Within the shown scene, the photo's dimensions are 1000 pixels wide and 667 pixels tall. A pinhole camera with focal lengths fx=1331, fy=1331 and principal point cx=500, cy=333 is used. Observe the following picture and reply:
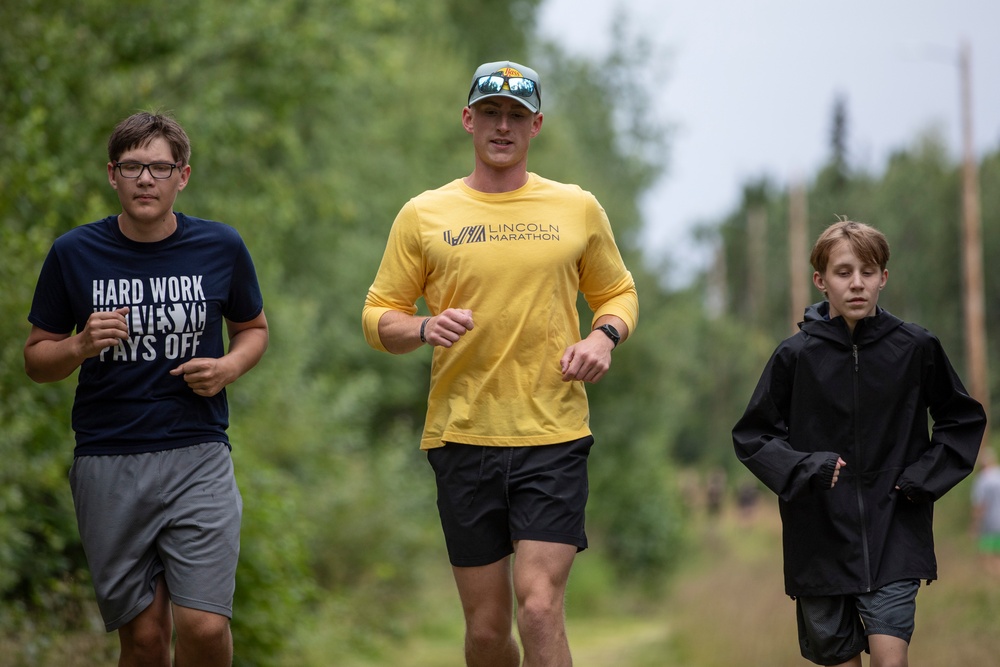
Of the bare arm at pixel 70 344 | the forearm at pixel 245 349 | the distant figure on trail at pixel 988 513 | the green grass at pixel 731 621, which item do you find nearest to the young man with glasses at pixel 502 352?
the forearm at pixel 245 349

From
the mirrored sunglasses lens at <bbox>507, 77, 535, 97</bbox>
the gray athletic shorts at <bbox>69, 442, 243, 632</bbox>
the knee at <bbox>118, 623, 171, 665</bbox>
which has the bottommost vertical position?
the knee at <bbox>118, 623, 171, 665</bbox>

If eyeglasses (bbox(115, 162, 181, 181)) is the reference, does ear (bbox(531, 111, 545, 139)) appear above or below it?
above

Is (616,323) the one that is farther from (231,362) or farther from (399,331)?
(231,362)

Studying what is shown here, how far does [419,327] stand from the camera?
5.20m

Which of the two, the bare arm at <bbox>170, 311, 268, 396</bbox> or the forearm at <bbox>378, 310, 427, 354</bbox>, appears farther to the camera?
the forearm at <bbox>378, 310, 427, 354</bbox>

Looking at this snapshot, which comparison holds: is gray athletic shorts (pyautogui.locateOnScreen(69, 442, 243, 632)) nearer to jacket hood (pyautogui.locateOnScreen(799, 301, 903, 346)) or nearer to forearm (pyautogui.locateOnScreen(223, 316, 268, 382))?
forearm (pyautogui.locateOnScreen(223, 316, 268, 382))

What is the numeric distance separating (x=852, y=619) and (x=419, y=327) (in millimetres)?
2033

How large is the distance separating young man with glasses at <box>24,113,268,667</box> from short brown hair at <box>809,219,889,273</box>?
7.59 ft

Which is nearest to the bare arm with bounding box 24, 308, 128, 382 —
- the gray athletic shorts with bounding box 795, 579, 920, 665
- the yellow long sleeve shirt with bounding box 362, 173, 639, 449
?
the yellow long sleeve shirt with bounding box 362, 173, 639, 449

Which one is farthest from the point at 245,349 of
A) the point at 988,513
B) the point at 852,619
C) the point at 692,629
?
the point at 988,513

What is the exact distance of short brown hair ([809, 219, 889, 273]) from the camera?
520 cm

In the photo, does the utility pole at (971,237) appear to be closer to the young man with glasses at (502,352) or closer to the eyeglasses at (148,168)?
the young man with glasses at (502,352)

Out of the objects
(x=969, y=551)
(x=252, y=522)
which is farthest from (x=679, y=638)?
(x=252, y=522)

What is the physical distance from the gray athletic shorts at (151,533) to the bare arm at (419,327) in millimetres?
925
